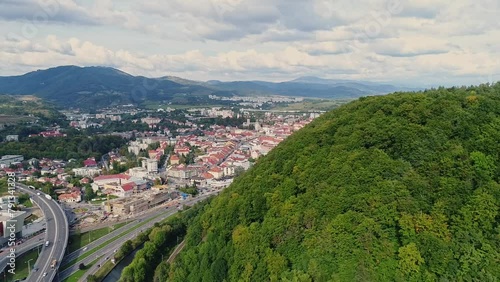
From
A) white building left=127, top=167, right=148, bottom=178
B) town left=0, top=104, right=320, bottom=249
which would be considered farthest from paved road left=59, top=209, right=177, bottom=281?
white building left=127, top=167, right=148, bottom=178

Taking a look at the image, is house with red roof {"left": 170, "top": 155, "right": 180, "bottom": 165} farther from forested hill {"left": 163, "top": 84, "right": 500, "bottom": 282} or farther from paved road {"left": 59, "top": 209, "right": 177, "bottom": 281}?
forested hill {"left": 163, "top": 84, "right": 500, "bottom": 282}

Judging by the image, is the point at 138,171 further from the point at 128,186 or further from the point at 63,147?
the point at 63,147

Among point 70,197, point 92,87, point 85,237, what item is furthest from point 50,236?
point 92,87

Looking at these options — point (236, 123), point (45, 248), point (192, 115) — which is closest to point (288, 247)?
point (45, 248)

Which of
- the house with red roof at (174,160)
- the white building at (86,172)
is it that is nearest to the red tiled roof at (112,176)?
the white building at (86,172)

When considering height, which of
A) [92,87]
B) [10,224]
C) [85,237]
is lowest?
[85,237]

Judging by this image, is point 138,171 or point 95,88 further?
point 95,88

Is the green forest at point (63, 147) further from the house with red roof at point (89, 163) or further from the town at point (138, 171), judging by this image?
the house with red roof at point (89, 163)
